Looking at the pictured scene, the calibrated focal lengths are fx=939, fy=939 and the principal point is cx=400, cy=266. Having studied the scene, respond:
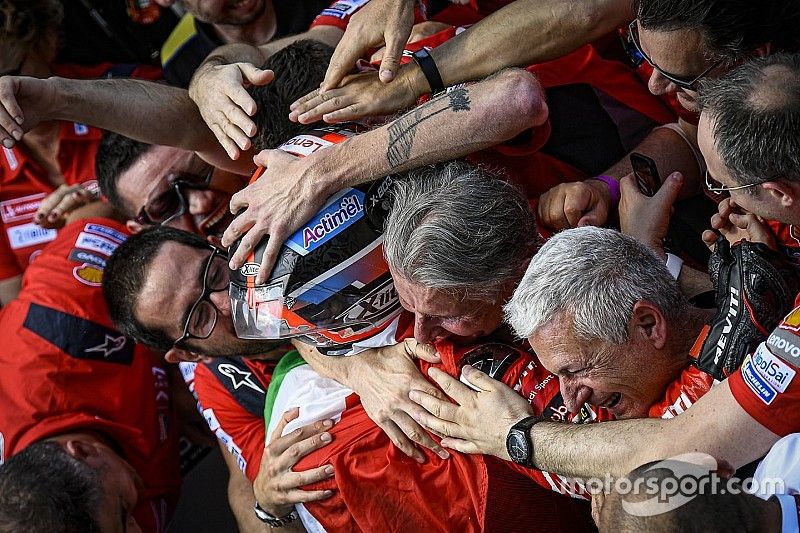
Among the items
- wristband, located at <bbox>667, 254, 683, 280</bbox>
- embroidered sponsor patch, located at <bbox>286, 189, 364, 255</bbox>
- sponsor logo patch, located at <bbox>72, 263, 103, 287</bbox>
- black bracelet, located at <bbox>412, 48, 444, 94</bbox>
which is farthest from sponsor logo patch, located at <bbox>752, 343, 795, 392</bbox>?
sponsor logo patch, located at <bbox>72, 263, 103, 287</bbox>

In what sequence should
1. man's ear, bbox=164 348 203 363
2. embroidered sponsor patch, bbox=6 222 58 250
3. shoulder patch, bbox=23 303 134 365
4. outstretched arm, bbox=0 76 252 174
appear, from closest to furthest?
outstretched arm, bbox=0 76 252 174 < man's ear, bbox=164 348 203 363 < shoulder patch, bbox=23 303 134 365 < embroidered sponsor patch, bbox=6 222 58 250

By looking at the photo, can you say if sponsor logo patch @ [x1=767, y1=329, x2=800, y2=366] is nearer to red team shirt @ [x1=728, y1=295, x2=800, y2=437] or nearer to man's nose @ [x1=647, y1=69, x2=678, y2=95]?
red team shirt @ [x1=728, y1=295, x2=800, y2=437]

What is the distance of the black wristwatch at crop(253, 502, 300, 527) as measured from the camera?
3293 mm

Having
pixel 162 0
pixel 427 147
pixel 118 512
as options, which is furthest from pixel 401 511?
pixel 162 0

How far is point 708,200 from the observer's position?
315 cm

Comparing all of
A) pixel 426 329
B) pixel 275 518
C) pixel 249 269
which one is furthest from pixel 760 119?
pixel 275 518

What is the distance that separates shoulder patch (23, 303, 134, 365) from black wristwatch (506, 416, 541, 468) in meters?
2.07

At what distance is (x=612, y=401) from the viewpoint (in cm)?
248

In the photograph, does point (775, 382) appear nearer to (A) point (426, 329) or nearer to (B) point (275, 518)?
(A) point (426, 329)

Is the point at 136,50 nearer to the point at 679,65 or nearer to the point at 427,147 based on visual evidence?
the point at 427,147

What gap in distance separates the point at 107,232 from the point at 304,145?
5.72ft

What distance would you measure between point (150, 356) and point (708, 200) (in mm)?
2391

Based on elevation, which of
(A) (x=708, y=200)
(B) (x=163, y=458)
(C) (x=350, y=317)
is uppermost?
(C) (x=350, y=317)

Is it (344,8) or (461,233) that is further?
(344,8)
